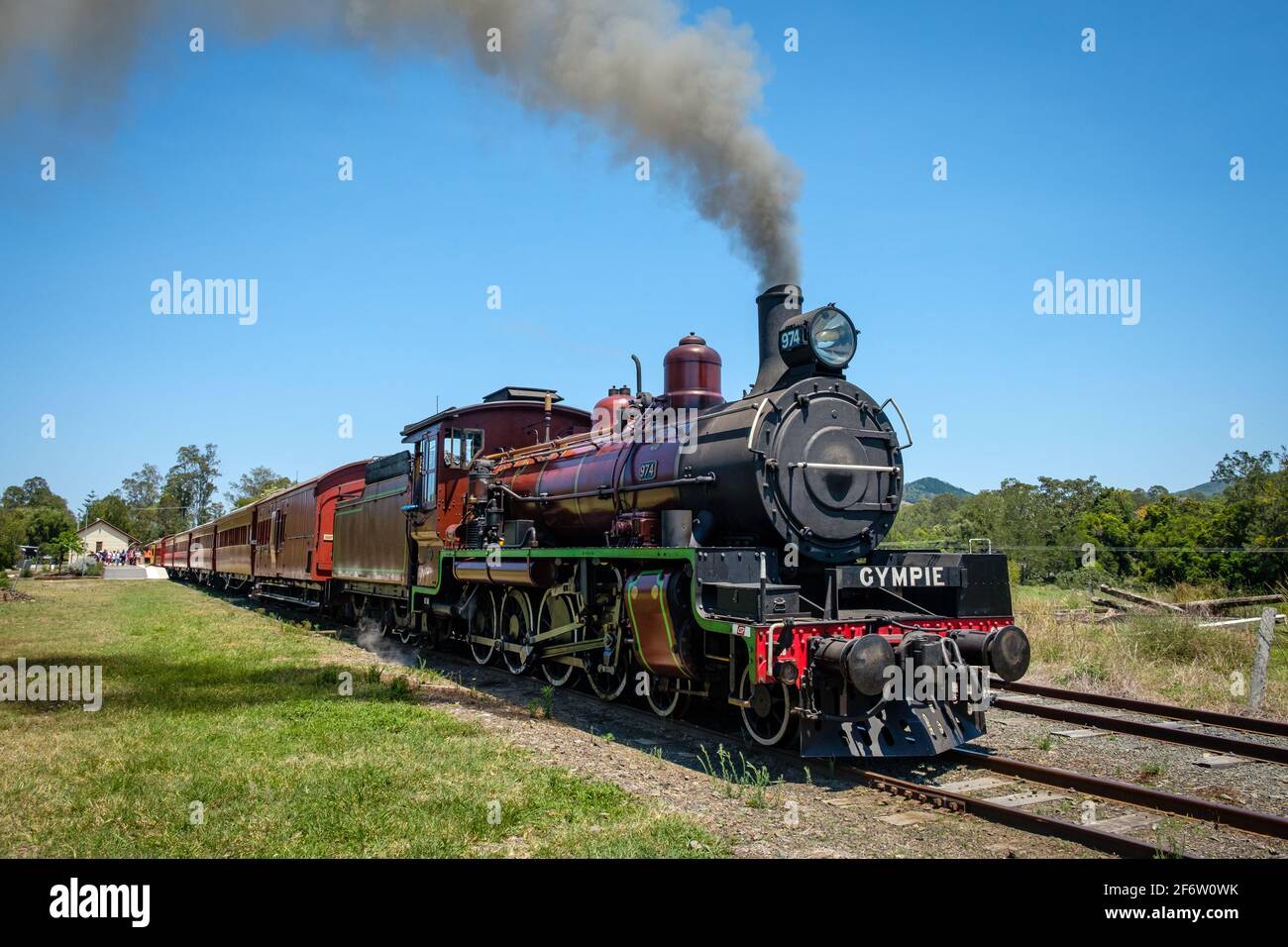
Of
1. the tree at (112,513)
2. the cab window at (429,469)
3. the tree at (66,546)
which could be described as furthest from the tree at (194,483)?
the cab window at (429,469)

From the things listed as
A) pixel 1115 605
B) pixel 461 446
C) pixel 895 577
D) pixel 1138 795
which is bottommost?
pixel 1115 605

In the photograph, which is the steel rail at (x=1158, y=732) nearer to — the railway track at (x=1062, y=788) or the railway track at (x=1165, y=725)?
the railway track at (x=1165, y=725)

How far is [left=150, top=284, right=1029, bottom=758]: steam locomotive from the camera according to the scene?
6.66 meters

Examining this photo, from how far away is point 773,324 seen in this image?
27.3 feet

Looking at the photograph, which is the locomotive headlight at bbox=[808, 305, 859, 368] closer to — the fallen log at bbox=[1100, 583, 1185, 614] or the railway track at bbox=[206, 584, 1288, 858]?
the railway track at bbox=[206, 584, 1288, 858]

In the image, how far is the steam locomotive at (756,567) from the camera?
6664 millimetres

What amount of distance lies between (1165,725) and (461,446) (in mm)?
9702

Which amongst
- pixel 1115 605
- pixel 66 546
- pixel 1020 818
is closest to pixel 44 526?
pixel 66 546

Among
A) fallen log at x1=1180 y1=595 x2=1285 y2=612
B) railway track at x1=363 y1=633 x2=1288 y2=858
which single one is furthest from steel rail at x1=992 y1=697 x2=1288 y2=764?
fallen log at x1=1180 y1=595 x2=1285 y2=612

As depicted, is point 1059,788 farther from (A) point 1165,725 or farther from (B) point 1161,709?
(B) point 1161,709

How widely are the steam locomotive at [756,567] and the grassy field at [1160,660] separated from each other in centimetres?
377

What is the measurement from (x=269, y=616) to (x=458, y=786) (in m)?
17.4
